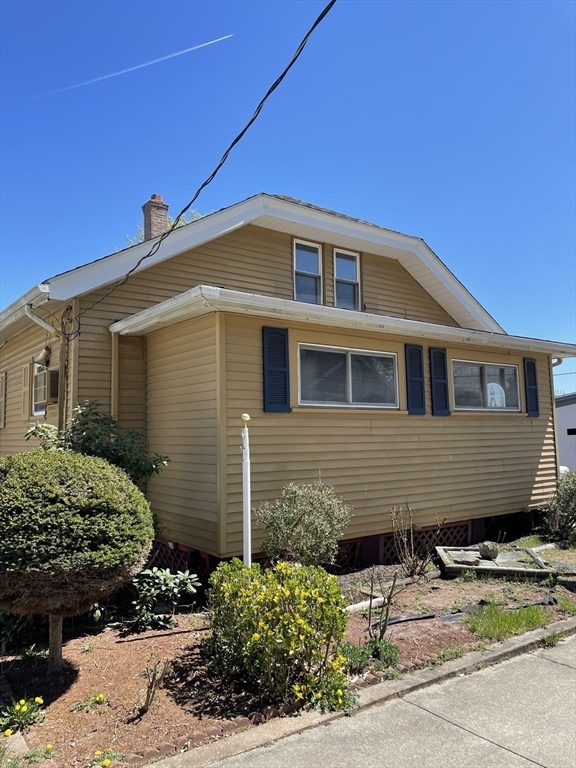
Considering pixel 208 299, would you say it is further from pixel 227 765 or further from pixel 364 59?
pixel 227 765

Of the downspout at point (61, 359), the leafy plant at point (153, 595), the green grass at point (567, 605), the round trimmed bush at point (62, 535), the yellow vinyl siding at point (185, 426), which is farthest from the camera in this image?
the downspout at point (61, 359)

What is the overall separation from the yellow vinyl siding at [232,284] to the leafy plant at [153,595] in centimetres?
294

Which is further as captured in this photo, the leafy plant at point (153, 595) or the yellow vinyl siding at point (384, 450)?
the yellow vinyl siding at point (384, 450)

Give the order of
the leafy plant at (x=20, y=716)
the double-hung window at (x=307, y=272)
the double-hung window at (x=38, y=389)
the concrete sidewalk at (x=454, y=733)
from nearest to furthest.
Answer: the concrete sidewalk at (x=454, y=733), the leafy plant at (x=20, y=716), the double-hung window at (x=38, y=389), the double-hung window at (x=307, y=272)

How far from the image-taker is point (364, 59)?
22.1ft

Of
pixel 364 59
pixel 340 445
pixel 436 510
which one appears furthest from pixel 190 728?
pixel 364 59

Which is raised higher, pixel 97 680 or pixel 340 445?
pixel 340 445

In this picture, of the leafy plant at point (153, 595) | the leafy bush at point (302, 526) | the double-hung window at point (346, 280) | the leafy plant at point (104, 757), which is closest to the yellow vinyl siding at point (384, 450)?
the leafy bush at point (302, 526)

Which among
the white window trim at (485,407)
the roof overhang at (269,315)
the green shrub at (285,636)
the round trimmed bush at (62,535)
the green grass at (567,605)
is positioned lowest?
the green grass at (567,605)

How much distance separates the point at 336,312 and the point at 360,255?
387cm

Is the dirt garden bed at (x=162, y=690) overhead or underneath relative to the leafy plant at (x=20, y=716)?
underneath

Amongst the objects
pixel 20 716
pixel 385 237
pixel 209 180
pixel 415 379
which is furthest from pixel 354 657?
pixel 385 237

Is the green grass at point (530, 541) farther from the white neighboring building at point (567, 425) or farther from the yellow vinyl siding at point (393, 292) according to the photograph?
the white neighboring building at point (567, 425)

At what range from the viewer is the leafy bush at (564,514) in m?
9.57
